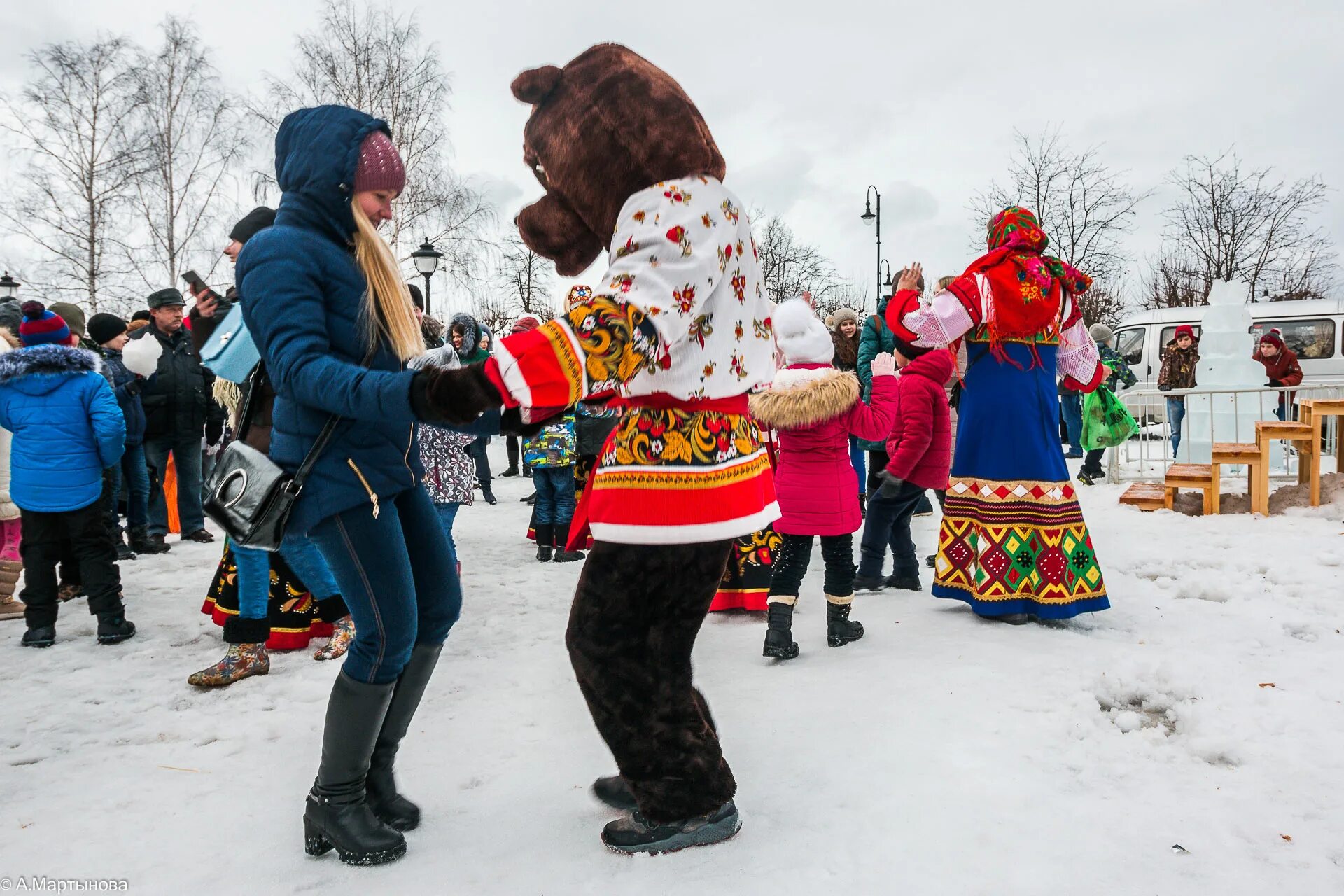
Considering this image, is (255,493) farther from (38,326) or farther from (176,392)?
(176,392)

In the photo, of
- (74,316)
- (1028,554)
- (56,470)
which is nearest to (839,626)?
(1028,554)

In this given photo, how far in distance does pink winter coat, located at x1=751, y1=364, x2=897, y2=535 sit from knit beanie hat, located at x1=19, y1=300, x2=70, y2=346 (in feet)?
12.9

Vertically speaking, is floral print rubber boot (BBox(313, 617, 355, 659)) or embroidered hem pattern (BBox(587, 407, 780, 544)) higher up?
embroidered hem pattern (BBox(587, 407, 780, 544))

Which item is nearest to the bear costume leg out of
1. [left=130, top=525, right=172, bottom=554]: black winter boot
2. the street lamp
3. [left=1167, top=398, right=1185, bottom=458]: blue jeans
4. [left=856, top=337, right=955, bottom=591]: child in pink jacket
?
[left=856, top=337, right=955, bottom=591]: child in pink jacket

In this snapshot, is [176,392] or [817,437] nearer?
[817,437]

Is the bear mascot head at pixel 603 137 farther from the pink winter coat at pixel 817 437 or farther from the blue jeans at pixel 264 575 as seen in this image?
the blue jeans at pixel 264 575

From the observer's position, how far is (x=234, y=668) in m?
3.76

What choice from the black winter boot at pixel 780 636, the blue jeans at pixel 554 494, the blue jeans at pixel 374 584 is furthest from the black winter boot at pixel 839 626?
the blue jeans at pixel 554 494

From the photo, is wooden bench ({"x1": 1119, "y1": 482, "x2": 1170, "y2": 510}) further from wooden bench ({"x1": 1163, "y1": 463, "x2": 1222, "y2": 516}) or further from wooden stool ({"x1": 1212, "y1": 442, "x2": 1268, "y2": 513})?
wooden stool ({"x1": 1212, "y1": 442, "x2": 1268, "y2": 513})

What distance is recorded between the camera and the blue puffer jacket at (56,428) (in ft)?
14.6

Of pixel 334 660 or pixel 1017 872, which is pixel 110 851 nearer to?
pixel 334 660

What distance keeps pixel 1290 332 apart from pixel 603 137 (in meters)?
16.7

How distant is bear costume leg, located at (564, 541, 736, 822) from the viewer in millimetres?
2064

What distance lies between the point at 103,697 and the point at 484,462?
6.37m
